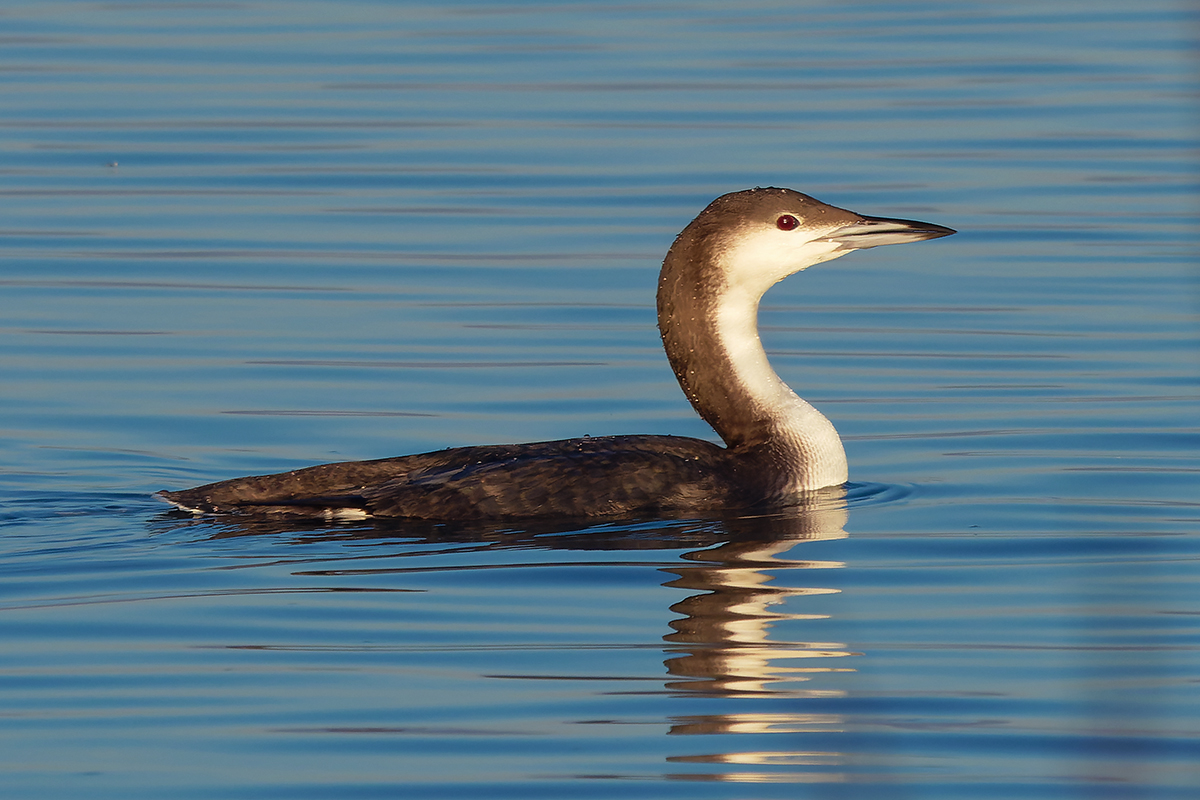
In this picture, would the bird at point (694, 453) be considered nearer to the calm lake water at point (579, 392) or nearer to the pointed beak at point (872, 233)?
the pointed beak at point (872, 233)

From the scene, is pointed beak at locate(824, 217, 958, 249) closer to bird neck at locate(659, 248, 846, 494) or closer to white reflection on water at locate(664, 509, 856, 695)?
bird neck at locate(659, 248, 846, 494)

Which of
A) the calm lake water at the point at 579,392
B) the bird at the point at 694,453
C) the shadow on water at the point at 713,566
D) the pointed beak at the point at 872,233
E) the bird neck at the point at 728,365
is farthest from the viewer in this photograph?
the pointed beak at the point at 872,233

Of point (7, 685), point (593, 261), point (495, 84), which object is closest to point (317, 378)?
point (593, 261)

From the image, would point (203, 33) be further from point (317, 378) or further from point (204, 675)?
point (204, 675)

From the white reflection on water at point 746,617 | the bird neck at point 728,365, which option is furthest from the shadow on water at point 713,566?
the bird neck at point 728,365

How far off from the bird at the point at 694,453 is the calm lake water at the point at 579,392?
13 centimetres

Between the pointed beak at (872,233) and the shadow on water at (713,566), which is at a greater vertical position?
the pointed beak at (872,233)

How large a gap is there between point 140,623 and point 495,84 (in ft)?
34.1

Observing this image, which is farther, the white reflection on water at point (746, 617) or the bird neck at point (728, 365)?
the bird neck at point (728, 365)

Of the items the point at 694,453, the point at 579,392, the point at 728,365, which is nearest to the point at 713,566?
the point at 694,453

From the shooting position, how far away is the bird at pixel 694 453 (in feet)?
24.3

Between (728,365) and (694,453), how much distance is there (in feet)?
1.75

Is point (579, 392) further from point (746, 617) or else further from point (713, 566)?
point (746, 617)

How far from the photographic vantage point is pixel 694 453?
773cm
